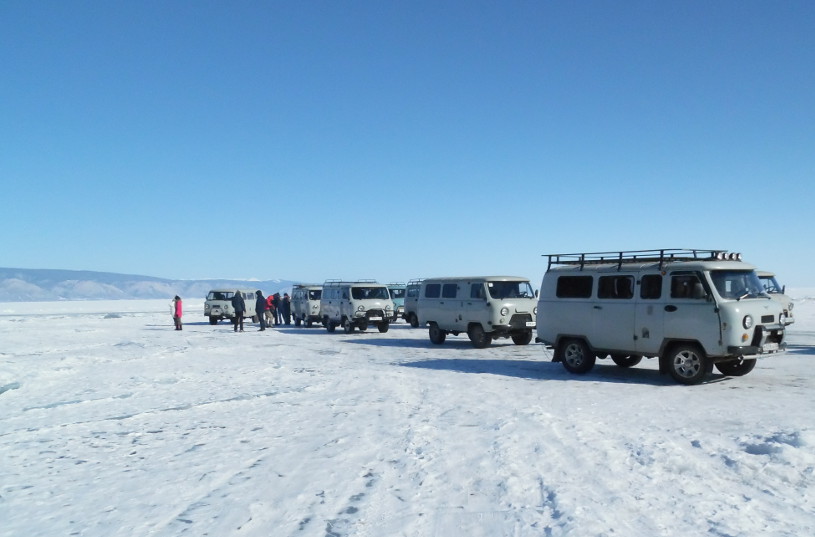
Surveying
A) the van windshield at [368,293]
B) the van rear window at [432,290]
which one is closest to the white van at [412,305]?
the van windshield at [368,293]

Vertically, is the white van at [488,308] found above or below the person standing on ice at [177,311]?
above

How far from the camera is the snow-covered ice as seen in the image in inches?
203

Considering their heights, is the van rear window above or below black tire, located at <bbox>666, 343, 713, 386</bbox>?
above

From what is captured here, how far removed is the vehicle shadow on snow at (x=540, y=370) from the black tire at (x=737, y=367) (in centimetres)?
108

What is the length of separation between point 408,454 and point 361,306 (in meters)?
19.9

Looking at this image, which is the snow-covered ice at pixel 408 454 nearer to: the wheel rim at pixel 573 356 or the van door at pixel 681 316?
the wheel rim at pixel 573 356

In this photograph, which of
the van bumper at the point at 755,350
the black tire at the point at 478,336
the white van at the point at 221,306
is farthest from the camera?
the white van at the point at 221,306

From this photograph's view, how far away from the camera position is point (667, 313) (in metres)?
12.1

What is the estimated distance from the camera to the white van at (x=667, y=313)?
11.5m

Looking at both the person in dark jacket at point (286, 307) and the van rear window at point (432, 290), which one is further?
the person in dark jacket at point (286, 307)

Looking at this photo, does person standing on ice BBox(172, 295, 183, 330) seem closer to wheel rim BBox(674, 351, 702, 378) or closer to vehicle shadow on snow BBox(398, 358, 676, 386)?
vehicle shadow on snow BBox(398, 358, 676, 386)

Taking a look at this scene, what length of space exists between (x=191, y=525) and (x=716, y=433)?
20.2ft

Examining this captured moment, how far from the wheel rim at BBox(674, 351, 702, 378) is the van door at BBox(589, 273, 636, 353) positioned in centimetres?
92

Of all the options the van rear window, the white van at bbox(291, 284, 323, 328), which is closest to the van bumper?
the van rear window
